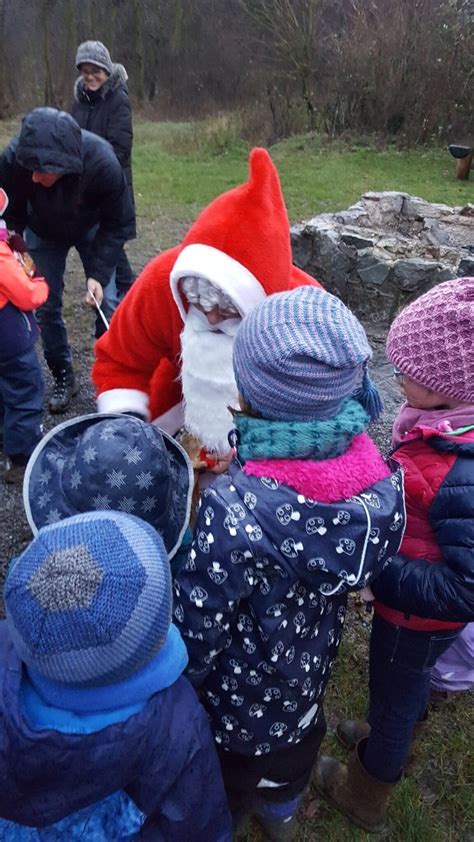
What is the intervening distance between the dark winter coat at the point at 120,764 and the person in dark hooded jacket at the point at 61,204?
2.20m

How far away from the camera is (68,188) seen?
296cm

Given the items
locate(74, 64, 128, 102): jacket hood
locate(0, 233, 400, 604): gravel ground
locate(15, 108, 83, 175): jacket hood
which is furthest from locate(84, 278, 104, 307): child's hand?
locate(74, 64, 128, 102): jacket hood

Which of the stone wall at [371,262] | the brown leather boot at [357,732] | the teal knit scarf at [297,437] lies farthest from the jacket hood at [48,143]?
the stone wall at [371,262]

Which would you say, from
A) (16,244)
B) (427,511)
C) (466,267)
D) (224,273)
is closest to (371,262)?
(466,267)

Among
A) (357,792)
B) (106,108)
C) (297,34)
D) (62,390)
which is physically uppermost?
(106,108)

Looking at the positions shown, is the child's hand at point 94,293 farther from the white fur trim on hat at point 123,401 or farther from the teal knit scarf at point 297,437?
the teal knit scarf at point 297,437

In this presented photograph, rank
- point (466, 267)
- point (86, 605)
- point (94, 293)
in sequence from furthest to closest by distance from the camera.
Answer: point (466, 267)
point (94, 293)
point (86, 605)

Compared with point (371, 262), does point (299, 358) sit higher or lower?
higher

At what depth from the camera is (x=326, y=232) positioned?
5195 millimetres

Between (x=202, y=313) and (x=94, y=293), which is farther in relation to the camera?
(x=94, y=293)

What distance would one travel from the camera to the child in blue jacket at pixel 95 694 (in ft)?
3.06

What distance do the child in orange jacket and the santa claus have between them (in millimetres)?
621

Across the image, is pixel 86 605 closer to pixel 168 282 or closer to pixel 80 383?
pixel 168 282

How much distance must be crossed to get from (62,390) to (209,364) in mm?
2024
